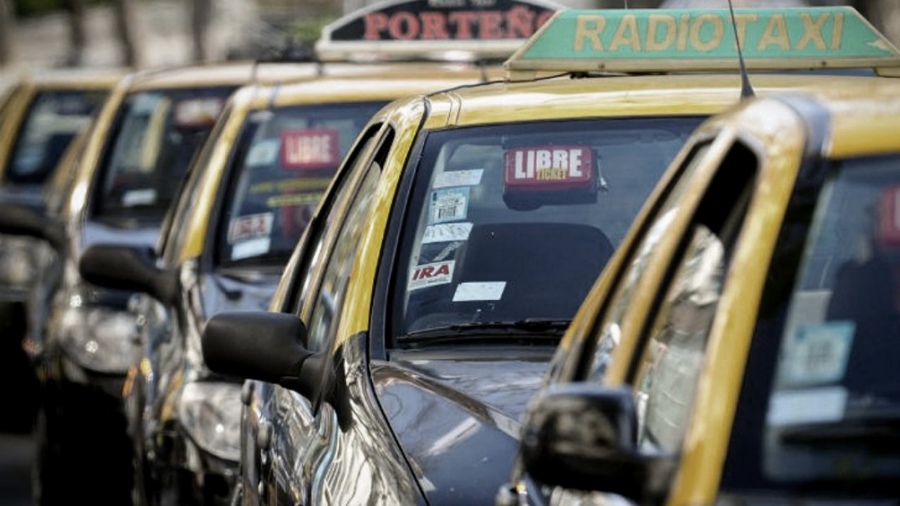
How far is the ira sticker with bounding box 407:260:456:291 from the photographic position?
5.77 meters

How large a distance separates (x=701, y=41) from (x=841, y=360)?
314 cm

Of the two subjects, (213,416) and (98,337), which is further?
(98,337)

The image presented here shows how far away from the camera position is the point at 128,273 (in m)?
8.83

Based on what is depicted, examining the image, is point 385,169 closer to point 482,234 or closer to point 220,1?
point 482,234

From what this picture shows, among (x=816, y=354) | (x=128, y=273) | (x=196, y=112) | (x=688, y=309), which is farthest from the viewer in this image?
(x=196, y=112)

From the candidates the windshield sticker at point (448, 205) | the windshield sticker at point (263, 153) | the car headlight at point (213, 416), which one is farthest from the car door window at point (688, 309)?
the windshield sticker at point (263, 153)

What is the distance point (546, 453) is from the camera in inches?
128

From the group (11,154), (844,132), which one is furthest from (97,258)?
(11,154)

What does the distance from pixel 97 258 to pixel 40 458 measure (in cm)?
202

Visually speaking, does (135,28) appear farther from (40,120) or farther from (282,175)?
(282,175)

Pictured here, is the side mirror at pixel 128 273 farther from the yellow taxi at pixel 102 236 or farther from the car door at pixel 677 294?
the car door at pixel 677 294

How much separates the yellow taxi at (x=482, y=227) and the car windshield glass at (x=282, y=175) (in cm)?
240

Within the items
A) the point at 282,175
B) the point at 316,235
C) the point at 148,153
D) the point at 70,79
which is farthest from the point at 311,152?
the point at 70,79

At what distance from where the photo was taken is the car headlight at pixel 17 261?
47.4ft
